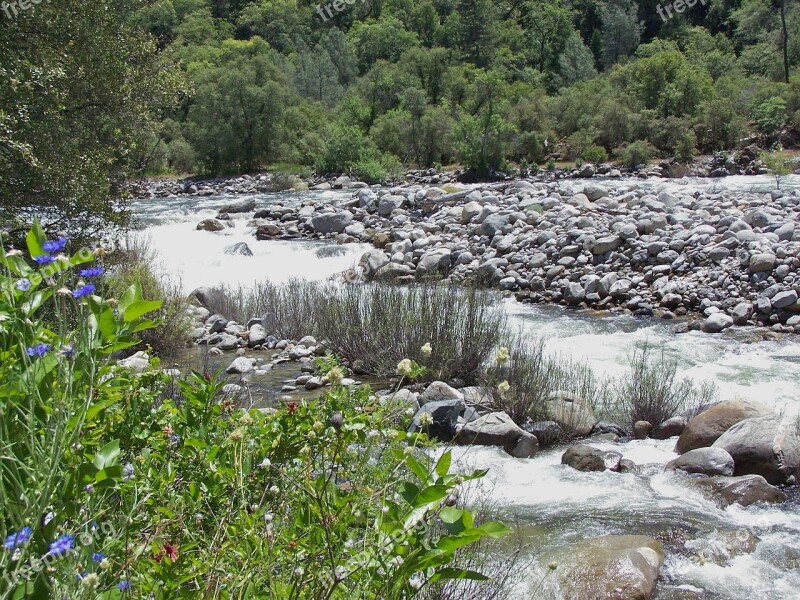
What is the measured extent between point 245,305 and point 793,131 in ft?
103

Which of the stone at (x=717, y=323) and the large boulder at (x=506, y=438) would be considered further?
the stone at (x=717, y=323)

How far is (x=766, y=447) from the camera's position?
527 centimetres

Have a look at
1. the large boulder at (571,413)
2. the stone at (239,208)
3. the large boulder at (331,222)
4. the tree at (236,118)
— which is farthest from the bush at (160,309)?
the tree at (236,118)

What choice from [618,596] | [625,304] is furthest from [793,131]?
[618,596]

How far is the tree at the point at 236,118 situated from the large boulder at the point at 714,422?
115 ft

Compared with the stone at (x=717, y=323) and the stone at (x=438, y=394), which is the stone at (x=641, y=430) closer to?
the stone at (x=438, y=394)

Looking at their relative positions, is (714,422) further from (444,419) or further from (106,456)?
(106,456)

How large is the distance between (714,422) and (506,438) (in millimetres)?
1783

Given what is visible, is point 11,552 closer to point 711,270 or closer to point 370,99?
point 711,270

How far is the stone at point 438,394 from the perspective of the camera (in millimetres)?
6395

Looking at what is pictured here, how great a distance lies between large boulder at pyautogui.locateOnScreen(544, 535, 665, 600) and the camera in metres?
3.64

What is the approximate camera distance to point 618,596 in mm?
3617

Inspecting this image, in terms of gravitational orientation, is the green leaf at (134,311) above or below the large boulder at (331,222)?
above

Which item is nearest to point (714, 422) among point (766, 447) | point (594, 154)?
point (766, 447)
